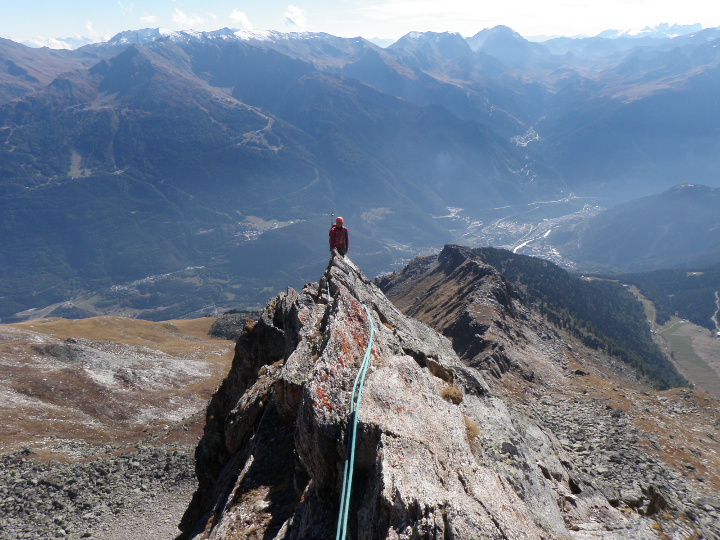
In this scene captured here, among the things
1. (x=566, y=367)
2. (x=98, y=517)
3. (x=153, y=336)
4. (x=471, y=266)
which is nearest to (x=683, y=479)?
(x=566, y=367)

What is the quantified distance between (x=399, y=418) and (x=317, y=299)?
16.5 metres

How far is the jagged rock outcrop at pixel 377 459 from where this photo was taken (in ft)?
38.3

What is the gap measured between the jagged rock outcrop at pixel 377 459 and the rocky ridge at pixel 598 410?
8.09 m

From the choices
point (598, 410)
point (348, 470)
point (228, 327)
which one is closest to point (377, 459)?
point (348, 470)

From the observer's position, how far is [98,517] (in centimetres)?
3747

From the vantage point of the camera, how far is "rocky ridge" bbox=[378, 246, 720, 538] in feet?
100

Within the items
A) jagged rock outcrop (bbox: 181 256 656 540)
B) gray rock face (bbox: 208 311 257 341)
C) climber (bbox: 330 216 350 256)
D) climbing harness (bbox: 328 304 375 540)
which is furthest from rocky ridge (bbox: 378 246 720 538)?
gray rock face (bbox: 208 311 257 341)

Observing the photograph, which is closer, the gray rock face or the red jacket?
the red jacket

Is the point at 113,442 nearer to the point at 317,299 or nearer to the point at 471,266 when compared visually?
the point at 317,299

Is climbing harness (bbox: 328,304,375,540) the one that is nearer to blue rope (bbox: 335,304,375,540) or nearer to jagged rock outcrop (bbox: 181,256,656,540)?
blue rope (bbox: 335,304,375,540)

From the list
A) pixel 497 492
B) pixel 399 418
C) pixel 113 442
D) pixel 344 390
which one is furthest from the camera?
pixel 113 442

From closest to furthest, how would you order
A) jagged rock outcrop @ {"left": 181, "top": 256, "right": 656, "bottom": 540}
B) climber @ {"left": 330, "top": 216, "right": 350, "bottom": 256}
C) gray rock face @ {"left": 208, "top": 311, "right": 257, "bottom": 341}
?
1. jagged rock outcrop @ {"left": 181, "top": 256, "right": 656, "bottom": 540}
2. climber @ {"left": 330, "top": 216, "right": 350, "bottom": 256}
3. gray rock face @ {"left": 208, "top": 311, "right": 257, "bottom": 341}

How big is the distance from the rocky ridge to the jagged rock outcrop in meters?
8.09

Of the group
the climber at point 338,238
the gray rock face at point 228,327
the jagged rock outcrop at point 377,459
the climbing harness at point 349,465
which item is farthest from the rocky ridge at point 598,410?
the gray rock face at point 228,327
